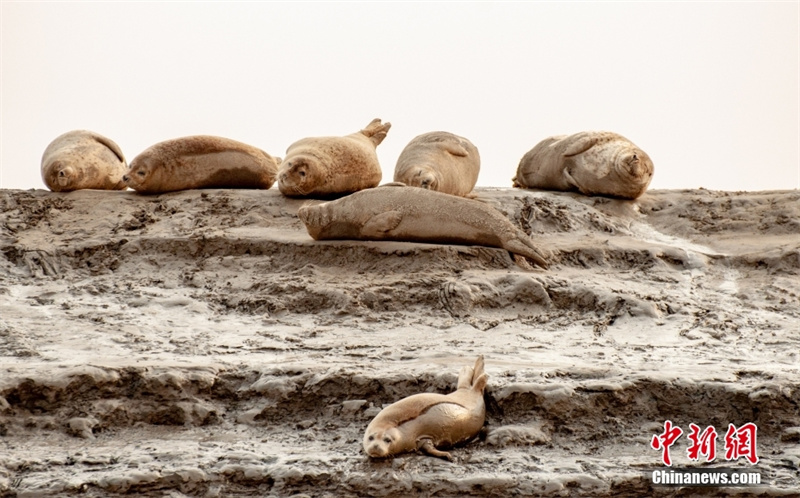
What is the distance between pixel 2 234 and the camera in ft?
27.0

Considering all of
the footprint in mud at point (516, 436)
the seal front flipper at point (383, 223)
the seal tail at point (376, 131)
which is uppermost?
the seal tail at point (376, 131)

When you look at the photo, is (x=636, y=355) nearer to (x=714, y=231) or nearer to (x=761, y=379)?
(x=761, y=379)

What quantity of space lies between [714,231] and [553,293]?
7.90 feet

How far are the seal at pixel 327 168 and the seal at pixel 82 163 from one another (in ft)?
5.52

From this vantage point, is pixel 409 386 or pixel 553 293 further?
pixel 553 293

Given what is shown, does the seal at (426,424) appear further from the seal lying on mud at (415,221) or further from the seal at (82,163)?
the seal at (82,163)

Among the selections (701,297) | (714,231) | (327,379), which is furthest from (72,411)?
(714,231)

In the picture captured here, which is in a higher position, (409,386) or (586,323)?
(586,323)

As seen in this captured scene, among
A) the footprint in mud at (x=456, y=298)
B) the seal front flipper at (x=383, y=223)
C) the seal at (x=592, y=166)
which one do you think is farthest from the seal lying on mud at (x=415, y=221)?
the seal at (x=592, y=166)

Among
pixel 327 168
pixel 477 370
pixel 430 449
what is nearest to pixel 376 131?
pixel 327 168

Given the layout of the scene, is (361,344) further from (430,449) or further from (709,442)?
(709,442)

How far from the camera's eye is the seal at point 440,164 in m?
8.93

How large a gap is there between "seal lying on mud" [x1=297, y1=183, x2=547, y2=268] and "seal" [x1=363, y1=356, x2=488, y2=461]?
2572 mm

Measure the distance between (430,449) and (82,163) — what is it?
5522 mm
